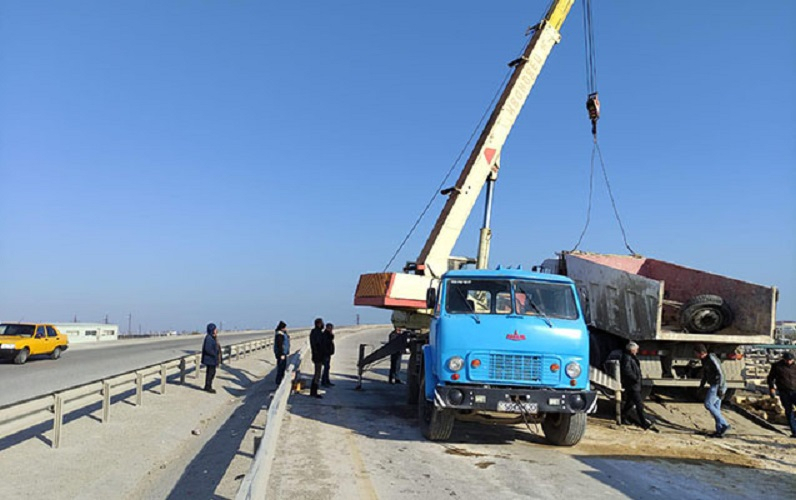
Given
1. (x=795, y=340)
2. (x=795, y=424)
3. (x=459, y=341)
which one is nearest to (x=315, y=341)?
(x=459, y=341)

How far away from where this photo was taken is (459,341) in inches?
348

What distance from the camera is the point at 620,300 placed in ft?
39.5

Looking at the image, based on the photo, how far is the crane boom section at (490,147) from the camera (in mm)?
14625

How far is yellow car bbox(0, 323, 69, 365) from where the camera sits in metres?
21.3

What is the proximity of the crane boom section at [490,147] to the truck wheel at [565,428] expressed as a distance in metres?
5.02

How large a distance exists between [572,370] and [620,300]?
3793 millimetres

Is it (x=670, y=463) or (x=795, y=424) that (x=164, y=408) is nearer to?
(x=670, y=463)

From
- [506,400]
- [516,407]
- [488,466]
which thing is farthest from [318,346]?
[488,466]

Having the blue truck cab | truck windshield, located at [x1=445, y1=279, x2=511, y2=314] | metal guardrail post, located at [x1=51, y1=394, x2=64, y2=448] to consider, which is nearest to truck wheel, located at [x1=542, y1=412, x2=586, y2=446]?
the blue truck cab

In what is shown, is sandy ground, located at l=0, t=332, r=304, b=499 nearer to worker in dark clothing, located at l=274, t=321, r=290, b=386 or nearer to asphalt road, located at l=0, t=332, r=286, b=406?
worker in dark clothing, located at l=274, t=321, r=290, b=386

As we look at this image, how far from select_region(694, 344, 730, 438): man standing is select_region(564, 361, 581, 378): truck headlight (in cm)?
357

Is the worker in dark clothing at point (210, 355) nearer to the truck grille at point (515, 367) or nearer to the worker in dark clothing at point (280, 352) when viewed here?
the worker in dark clothing at point (280, 352)

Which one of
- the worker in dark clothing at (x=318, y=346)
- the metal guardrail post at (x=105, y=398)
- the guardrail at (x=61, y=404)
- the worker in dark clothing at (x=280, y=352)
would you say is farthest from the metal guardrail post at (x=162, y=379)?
the metal guardrail post at (x=105, y=398)

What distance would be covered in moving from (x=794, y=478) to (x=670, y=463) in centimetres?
146
